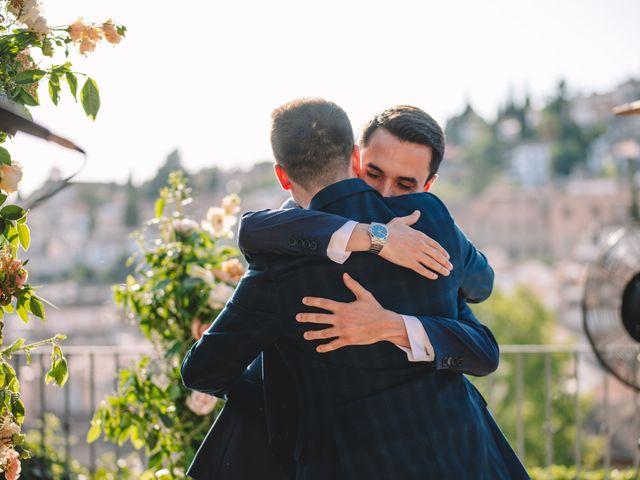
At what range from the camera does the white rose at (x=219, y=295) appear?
2529 millimetres

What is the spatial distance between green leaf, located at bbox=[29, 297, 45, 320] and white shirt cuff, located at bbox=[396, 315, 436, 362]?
26.6 inches

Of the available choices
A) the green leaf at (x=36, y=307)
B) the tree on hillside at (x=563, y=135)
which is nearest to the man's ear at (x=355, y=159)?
the green leaf at (x=36, y=307)

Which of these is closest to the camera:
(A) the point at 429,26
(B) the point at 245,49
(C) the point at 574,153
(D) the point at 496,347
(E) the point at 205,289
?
(D) the point at 496,347

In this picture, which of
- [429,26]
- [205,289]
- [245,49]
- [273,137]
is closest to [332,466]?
[273,137]

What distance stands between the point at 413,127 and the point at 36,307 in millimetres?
793

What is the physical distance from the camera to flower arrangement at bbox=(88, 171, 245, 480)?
262cm

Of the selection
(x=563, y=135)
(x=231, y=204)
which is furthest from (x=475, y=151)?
(x=231, y=204)

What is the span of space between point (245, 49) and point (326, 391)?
178ft

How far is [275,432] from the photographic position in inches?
60.5

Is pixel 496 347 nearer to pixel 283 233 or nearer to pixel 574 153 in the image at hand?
pixel 283 233

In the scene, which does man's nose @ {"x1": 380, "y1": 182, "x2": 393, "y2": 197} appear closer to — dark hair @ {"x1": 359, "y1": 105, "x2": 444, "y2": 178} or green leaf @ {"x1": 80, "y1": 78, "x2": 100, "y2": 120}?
dark hair @ {"x1": 359, "y1": 105, "x2": 444, "y2": 178}

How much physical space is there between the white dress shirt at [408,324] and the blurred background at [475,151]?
26.0 m

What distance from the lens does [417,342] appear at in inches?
54.3

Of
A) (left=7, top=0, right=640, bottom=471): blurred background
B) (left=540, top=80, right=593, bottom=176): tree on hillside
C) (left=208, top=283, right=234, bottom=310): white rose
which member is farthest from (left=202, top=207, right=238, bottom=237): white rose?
(left=540, top=80, right=593, bottom=176): tree on hillside
